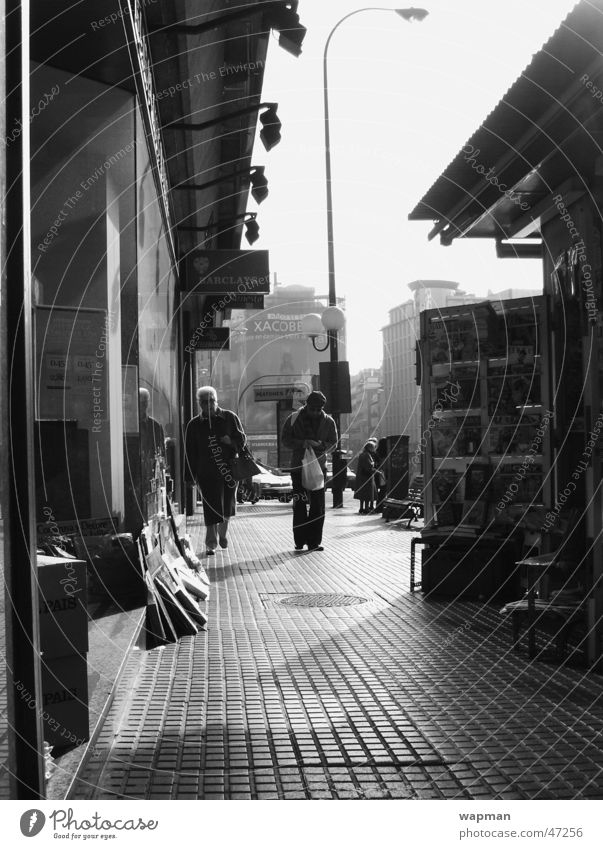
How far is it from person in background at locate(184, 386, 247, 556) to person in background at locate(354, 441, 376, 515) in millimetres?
8455

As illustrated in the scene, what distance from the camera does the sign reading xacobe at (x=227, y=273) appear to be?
15.1m

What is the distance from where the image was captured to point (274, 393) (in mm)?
29688

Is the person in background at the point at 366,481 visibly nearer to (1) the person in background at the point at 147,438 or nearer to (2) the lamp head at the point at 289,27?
(1) the person in background at the point at 147,438

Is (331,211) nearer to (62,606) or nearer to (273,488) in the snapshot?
(62,606)

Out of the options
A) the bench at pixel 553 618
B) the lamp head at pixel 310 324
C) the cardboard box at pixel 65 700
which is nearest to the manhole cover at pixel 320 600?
the bench at pixel 553 618

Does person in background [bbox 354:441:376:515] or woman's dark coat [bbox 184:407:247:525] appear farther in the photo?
person in background [bbox 354:441:376:515]

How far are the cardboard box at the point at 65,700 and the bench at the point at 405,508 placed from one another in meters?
12.9

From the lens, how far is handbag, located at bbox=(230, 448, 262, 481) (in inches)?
478

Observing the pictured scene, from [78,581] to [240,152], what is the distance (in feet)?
41.8

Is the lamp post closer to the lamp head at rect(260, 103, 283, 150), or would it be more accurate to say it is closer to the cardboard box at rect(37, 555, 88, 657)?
the lamp head at rect(260, 103, 283, 150)

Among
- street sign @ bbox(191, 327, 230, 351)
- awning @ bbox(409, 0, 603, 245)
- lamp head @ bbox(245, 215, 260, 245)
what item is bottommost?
street sign @ bbox(191, 327, 230, 351)
